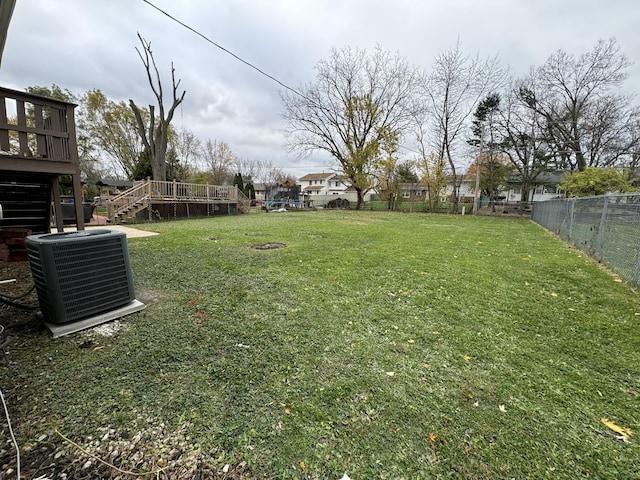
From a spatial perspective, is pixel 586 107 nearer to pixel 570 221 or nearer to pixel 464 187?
pixel 570 221

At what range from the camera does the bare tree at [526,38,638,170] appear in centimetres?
1761

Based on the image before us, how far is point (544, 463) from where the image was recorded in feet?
4.22

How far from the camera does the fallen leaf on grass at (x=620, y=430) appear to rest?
1.44 meters

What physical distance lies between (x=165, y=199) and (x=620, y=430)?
50.7ft

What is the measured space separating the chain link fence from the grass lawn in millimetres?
968

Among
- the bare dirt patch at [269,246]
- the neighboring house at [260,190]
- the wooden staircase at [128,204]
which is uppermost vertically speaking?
the neighboring house at [260,190]

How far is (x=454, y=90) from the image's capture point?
22.3 metres

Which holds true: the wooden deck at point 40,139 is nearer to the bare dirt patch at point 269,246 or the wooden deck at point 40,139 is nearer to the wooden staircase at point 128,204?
the bare dirt patch at point 269,246

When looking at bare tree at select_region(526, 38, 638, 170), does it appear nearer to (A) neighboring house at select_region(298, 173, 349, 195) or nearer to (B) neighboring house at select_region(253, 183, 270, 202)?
(A) neighboring house at select_region(298, 173, 349, 195)

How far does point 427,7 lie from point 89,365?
12441mm

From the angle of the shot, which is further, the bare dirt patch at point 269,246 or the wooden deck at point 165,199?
the wooden deck at point 165,199

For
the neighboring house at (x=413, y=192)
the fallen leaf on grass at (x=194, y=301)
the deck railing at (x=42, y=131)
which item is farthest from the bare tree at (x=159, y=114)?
the neighboring house at (x=413, y=192)

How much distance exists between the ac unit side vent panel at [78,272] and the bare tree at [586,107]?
27.1 meters

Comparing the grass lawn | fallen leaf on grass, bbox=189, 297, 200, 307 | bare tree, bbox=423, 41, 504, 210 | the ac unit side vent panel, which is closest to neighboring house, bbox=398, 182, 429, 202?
bare tree, bbox=423, 41, 504, 210
